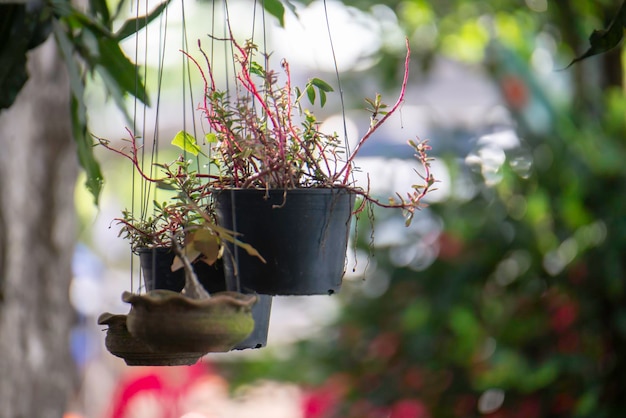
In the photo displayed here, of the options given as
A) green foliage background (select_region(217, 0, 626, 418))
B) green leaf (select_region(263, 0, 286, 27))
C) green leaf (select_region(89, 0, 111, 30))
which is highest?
green leaf (select_region(89, 0, 111, 30))

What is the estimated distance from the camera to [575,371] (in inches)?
104

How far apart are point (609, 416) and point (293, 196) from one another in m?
2.11

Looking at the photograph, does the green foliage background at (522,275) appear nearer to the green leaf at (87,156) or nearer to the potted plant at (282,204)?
the green leaf at (87,156)

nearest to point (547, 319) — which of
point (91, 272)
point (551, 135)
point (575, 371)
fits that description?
point (575, 371)

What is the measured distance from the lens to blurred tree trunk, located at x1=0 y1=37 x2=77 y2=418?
1988 millimetres

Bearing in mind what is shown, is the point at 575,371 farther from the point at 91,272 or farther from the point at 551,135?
the point at 91,272

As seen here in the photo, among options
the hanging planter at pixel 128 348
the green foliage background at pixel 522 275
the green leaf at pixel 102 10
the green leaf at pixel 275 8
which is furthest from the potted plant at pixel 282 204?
the green foliage background at pixel 522 275

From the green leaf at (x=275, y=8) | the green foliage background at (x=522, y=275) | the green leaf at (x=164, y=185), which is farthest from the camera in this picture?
the green foliage background at (x=522, y=275)

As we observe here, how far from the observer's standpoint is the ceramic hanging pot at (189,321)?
74 cm

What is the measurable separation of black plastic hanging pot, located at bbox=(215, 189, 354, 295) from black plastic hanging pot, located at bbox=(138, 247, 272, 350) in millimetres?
94

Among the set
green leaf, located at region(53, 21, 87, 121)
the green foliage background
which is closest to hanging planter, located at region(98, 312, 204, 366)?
green leaf, located at region(53, 21, 87, 121)

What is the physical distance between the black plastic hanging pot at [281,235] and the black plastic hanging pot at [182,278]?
0.09 metres

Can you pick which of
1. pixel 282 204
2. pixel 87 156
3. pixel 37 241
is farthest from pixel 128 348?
pixel 37 241

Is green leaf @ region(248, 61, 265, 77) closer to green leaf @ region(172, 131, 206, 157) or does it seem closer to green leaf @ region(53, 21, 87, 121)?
green leaf @ region(172, 131, 206, 157)
